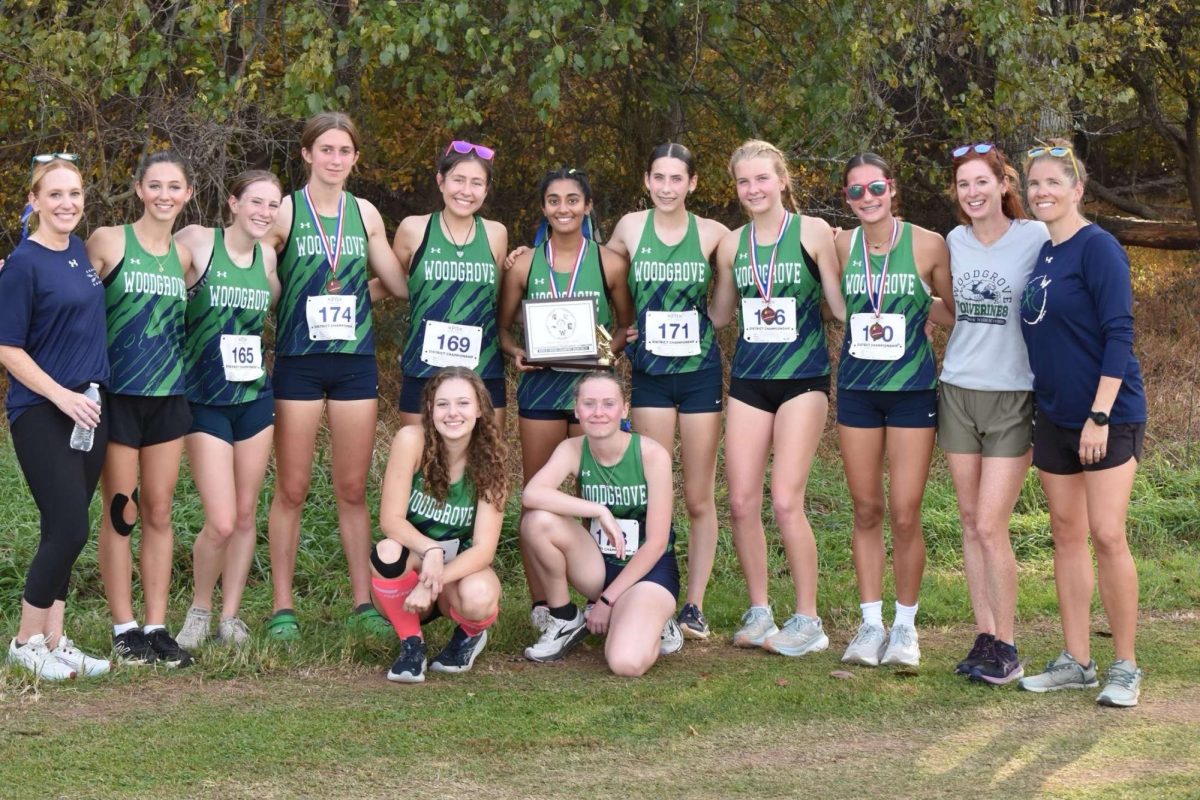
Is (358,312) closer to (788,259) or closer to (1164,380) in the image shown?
(788,259)

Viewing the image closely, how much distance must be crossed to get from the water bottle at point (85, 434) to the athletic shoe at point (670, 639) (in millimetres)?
2083

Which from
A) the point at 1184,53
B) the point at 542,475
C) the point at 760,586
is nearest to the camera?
the point at 542,475

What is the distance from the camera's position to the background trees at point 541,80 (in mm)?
6711

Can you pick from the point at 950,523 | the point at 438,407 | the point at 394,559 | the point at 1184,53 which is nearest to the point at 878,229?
the point at 438,407

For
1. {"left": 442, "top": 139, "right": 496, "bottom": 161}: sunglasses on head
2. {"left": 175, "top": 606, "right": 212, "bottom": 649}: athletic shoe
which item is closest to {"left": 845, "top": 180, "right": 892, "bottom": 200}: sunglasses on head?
{"left": 442, "top": 139, "right": 496, "bottom": 161}: sunglasses on head

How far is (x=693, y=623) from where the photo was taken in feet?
17.6

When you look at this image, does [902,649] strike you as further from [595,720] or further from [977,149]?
[977,149]

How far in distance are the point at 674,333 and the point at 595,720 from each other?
1522 millimetres

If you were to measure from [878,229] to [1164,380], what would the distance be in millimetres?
5271

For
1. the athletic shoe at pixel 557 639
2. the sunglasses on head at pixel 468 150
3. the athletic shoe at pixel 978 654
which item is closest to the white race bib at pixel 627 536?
the athletic shoe at pixel 557 639

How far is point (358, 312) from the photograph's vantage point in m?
5.19

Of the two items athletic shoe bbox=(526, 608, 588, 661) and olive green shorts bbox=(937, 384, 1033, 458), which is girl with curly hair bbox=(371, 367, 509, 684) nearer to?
athletic shoe bbox=(526, 608, 588, 661)

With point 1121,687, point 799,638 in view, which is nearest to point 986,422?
point 1121,687

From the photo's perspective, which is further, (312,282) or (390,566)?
(312,282)
